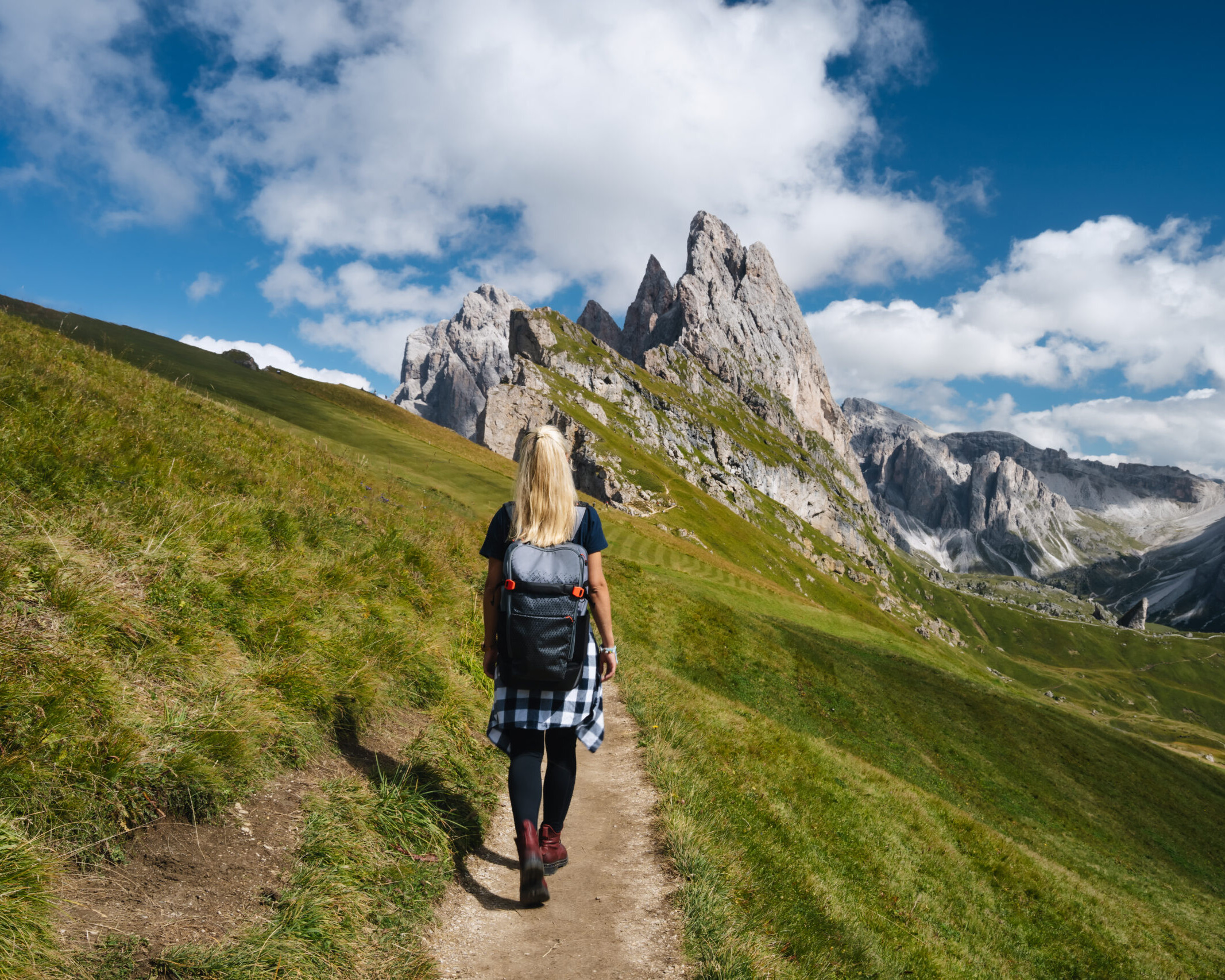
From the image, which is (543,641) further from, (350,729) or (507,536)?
(350,729)

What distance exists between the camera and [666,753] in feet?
31.5

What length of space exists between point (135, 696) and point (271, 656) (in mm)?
1678

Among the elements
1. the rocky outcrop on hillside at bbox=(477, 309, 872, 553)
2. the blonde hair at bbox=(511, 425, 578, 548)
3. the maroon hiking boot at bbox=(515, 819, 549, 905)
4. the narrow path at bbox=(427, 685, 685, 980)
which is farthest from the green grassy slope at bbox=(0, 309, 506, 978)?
the rocky outcrop on hillside at bbox=(477, 309, 872, 553)

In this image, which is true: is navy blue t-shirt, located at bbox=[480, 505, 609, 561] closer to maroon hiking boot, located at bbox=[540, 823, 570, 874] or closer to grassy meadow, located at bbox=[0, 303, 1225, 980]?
grassy meadow, located at bbox=[0, 303, 1225, 980]

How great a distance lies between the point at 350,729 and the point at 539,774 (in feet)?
8.77

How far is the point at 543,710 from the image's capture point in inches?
214

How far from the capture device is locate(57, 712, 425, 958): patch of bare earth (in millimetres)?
3428

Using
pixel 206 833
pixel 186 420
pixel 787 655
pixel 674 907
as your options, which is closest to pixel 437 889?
pixel 206 833

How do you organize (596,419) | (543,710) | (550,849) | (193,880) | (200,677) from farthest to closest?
(596,419) < (550,849) < (543,710) < (200,677) < (193,880)

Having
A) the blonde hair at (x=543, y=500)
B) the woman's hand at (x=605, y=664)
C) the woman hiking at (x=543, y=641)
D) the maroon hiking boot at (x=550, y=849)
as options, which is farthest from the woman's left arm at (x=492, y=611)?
the maroon hiking boot at (x=550, y=849)

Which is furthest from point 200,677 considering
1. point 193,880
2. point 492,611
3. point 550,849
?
point 550,849

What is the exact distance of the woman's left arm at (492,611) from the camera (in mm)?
5516

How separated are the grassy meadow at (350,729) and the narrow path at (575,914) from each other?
0.95 ft

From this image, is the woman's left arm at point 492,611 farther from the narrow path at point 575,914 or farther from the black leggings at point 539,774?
the narrow path at point 575,914
